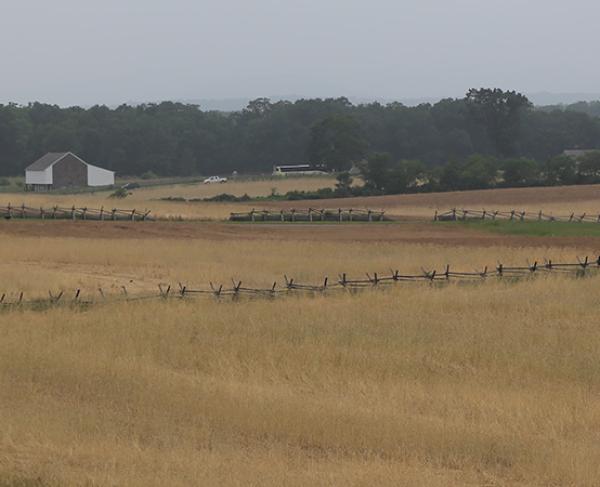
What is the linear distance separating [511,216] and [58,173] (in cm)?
5977

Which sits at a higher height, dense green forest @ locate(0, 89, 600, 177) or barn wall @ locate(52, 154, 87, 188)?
dense green forest @ locate(0, 89, 600, 177)

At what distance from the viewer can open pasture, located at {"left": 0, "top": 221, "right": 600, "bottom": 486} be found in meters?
13.3

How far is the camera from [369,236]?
52.4 m

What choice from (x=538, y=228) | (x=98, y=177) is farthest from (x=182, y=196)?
(x=538, y=228)

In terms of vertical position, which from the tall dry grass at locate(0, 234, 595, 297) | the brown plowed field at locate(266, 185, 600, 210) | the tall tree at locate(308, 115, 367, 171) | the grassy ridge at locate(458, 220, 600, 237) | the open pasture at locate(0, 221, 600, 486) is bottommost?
the tall dry grass at locate(0, 234, 595, 297)

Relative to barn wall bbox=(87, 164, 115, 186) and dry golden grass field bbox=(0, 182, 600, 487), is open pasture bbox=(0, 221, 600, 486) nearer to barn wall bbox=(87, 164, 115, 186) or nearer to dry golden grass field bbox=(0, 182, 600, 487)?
dry golden grass field bbox=(0, 182, 600, 487)

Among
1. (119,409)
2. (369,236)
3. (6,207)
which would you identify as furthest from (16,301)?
(6,207)

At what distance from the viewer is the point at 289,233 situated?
53.5 metres

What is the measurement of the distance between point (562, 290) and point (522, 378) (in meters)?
11.9

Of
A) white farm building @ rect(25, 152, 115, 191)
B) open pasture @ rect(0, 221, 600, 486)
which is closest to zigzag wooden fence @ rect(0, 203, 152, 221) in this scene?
open pasture @ rect(0, 221, 600, 486)

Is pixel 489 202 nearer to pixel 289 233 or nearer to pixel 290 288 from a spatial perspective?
pixel 289 233

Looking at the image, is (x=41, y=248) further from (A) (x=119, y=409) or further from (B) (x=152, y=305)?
(A) (x=119, y=409)

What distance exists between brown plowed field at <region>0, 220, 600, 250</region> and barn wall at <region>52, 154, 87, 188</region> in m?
55.6

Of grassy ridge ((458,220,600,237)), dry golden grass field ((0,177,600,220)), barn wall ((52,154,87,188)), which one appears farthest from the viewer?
barn wall ((52,154,87,188))
